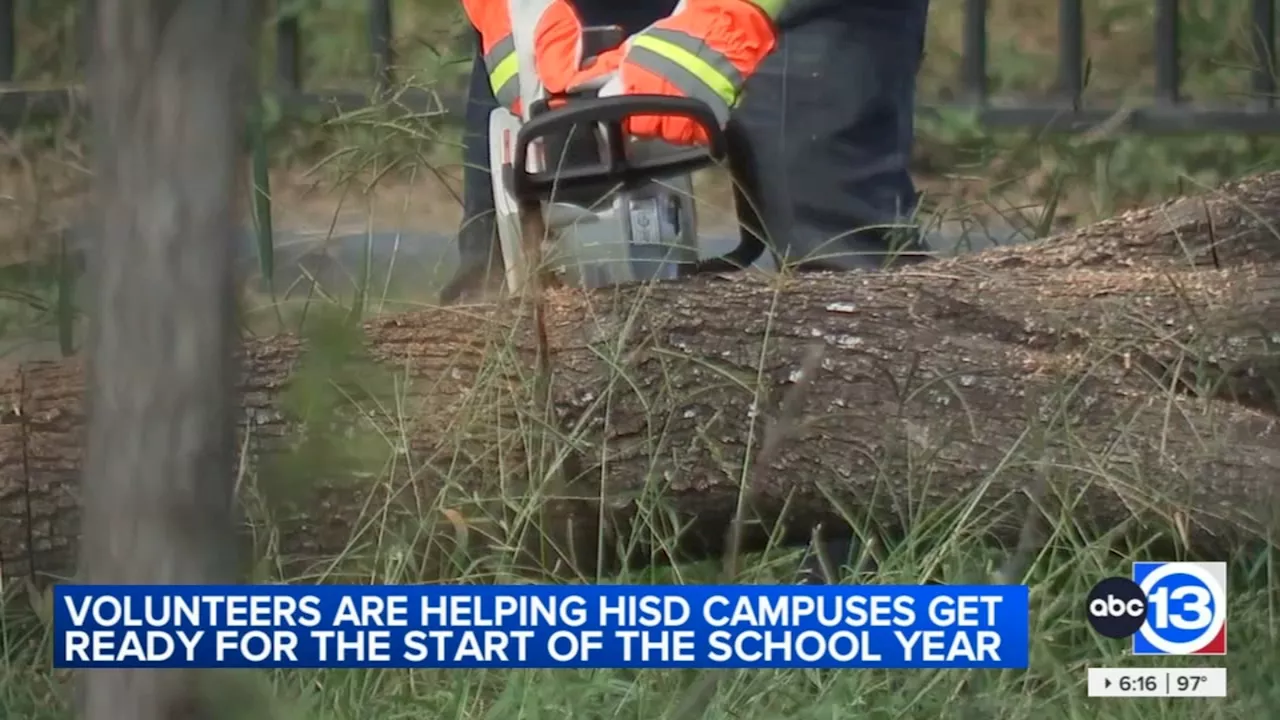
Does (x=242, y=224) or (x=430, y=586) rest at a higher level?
(x=242, y=224)

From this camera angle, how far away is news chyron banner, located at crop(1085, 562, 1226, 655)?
145cm

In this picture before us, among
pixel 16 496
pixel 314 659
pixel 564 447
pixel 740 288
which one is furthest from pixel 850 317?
pixel 16 496

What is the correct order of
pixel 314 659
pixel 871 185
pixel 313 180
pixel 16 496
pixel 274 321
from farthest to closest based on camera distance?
pixel 871 185, pixel 313 180, pixel 16 496, pixel 314 659, pixel 274 321

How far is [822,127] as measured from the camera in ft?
6.34

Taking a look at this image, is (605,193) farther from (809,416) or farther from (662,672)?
(662,672)

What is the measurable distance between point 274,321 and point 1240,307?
0.90m

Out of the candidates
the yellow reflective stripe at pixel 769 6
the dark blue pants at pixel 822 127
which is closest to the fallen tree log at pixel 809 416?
the dark blue pants at pixel 822 127

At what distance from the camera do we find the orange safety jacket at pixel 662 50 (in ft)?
5.89

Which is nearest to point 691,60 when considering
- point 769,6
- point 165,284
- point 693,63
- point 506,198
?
point 693,63

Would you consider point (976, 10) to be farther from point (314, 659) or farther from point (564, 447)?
point (314, 659)

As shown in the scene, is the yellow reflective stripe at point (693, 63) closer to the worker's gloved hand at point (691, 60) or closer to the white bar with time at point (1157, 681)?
the worker's gloved hand at point (691, 60)

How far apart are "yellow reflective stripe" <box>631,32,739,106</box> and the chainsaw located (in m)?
0.05

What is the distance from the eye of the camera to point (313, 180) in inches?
65.8

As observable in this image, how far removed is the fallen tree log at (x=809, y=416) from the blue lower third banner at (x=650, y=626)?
154 mm
